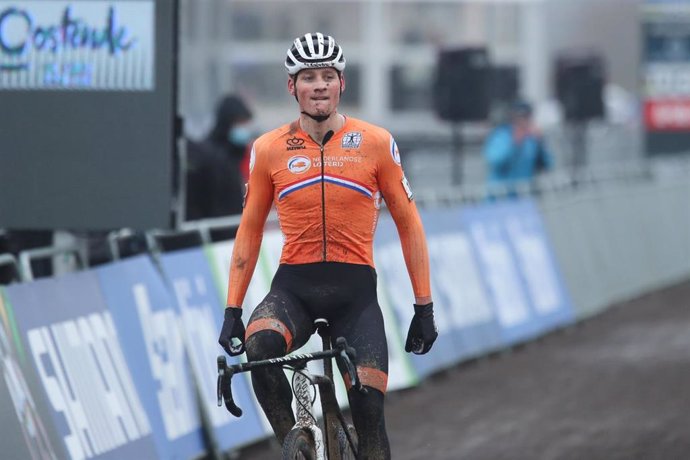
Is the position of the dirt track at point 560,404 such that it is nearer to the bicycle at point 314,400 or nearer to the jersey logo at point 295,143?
the bicycle at point 314,400

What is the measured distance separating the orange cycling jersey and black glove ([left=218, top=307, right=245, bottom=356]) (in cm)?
7

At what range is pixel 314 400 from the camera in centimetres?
712

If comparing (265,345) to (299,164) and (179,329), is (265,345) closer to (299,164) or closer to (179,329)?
Result: (299,164)

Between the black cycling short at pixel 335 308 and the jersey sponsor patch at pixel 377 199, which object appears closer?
the black cycling short at pixel 335 308

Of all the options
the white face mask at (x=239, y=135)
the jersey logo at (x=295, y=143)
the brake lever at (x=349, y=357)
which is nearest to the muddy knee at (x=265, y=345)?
the brake lever at (x=349, y=357)

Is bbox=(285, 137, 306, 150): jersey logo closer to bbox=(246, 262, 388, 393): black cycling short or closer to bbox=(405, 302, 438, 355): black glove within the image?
bbox=(246, 262, 388, 393): black cycling short

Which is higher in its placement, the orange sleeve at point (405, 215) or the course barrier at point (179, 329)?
the orange sleeve at point (405, 215)

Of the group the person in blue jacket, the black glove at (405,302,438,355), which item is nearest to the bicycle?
the black glove at (405,302,438,355)

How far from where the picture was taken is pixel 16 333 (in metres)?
8.04

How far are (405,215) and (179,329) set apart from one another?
3268 millimetres

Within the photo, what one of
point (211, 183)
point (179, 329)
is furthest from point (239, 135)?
point (179, 329)

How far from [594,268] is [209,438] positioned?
1060 centimetres

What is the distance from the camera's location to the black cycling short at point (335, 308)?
7184mm

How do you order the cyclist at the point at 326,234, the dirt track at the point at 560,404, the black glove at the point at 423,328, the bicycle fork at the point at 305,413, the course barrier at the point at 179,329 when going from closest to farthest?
the bicycle fork at the point at 305,413 → the cyclist at the point at 326,234 → the black glove at the point at 423,328 → the course barrier at the point at 179,329 → the dirt track at the point at 560,404
